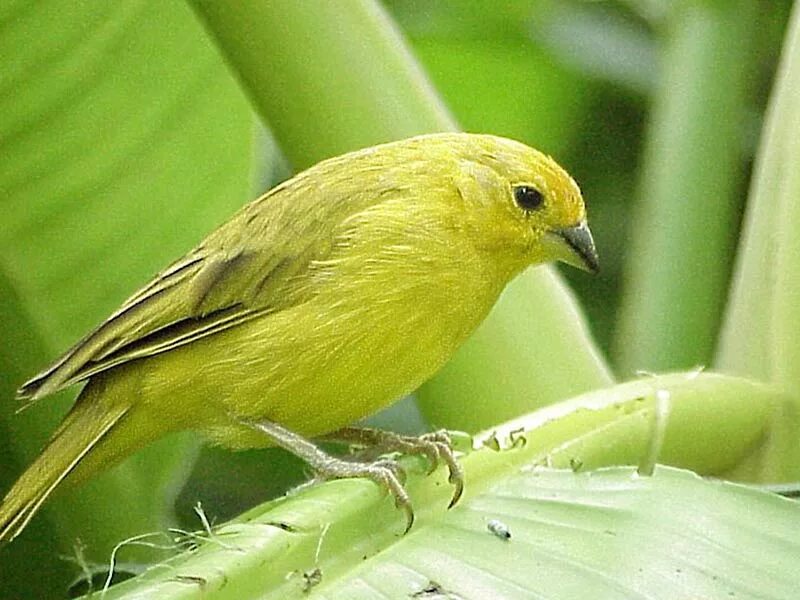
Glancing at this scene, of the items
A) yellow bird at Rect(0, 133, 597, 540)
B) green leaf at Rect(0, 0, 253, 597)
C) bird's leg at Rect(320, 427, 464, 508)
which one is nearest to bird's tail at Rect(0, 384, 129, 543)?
yellow bird at Rect(0, 133, 597, 540)

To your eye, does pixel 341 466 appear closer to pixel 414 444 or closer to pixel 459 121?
pixel 414 444

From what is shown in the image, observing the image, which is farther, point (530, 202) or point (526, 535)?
point (530, 202)

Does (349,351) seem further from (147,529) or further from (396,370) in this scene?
(147,529)

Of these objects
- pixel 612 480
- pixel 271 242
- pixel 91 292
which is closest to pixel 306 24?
pixel 271 242

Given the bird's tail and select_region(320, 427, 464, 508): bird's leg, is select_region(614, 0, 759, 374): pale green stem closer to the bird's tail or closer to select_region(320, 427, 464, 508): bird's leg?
select_region(320, 427, 464, 508): bird's leg

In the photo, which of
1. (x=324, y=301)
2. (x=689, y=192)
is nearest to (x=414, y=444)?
(x=324, y=301)

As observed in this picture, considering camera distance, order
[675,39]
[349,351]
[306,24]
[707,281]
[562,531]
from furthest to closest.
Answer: [675,39], [707,281], [349,351], [306,24], [562,531]

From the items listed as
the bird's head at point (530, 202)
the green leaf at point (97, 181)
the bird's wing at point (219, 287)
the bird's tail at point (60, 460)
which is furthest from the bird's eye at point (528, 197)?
the bird's tail at point (60, 460)
